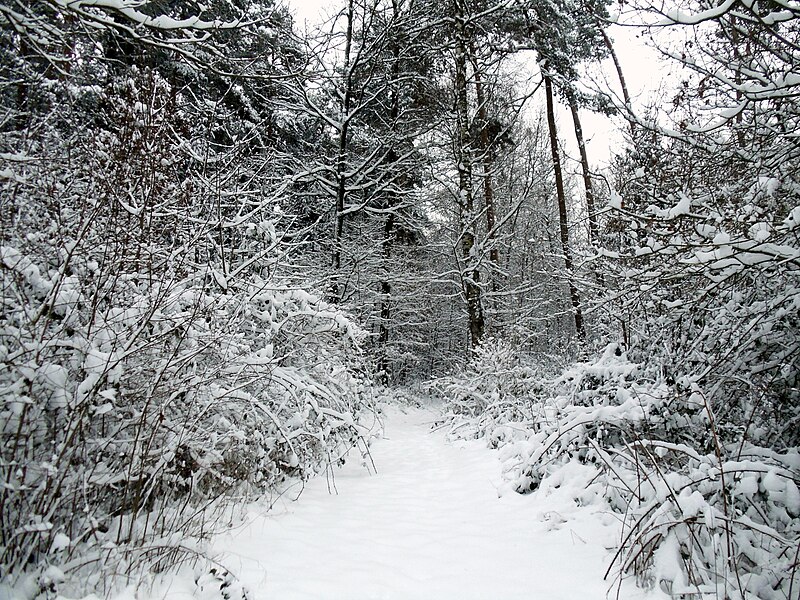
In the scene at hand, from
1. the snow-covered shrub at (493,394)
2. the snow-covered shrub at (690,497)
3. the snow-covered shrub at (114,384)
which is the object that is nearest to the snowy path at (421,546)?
the snow-covered shrub at (690,497)

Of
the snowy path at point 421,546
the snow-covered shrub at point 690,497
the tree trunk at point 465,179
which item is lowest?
the snowy path at point 421,546

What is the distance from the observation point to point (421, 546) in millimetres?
3121

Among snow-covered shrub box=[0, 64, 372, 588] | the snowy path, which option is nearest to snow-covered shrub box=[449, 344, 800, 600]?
the snowy path

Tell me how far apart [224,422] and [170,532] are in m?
0.95

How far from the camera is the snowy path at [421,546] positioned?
247 centimetres

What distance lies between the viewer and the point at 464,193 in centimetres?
1098

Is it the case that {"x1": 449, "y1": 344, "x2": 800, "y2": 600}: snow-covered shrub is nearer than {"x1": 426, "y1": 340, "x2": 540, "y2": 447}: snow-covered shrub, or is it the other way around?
{"x1": 449, "y1": 344, "x2": 800, "y2": 600}: snow-covered shrub

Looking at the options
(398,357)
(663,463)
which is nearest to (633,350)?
(663,463)

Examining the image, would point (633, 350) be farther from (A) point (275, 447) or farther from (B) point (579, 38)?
(B) point (579, 38)

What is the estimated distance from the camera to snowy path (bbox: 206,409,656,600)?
97.2 inches

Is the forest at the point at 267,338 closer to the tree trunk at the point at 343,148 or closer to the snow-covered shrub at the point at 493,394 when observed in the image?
the snow-covered shrub at the point at 493,394

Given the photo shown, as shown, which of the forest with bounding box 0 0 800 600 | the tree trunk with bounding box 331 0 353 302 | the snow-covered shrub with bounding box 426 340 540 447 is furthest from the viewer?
the tree trunk with bounding box 331 0 353 302

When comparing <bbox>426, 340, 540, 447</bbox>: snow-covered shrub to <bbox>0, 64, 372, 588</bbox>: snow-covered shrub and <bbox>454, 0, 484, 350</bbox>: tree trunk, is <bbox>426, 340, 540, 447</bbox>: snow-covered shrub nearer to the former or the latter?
<bbox>454, 0, 484, 350</bbox>: tree trunk

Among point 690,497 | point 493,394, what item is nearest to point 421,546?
point 690,497
